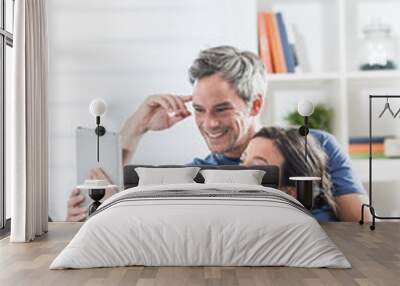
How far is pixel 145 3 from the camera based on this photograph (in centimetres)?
720

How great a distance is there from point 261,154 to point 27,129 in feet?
8.28

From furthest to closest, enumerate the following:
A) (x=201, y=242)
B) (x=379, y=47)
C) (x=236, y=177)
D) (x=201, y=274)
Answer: (x=379, y=47), (x=236, y=177), (x=201, y=242), (x=201, y=274)

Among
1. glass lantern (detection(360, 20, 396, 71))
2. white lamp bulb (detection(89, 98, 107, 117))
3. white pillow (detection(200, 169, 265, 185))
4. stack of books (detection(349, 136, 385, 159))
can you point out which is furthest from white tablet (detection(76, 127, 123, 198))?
glass lantern (detection(360, 20, 396, 71))

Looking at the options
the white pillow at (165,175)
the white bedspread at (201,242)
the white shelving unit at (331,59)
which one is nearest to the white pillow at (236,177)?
the white pillow at (165,175)

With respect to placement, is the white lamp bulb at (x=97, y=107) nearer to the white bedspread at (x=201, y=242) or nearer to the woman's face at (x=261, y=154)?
the woman's face at (x=261, y=154)

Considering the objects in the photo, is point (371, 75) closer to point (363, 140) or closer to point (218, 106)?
point (363, 140)

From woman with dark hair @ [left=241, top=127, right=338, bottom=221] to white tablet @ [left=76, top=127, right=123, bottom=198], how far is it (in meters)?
1.37

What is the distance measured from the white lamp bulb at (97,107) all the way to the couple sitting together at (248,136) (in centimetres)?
43

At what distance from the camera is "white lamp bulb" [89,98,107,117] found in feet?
22.5

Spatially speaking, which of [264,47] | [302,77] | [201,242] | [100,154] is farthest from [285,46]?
[201,242]

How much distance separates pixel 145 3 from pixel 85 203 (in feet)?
7.52

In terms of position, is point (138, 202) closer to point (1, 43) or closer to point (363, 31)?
point (1, 43)

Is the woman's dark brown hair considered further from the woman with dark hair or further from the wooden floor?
the wooden floor

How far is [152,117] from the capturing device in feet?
23.5
